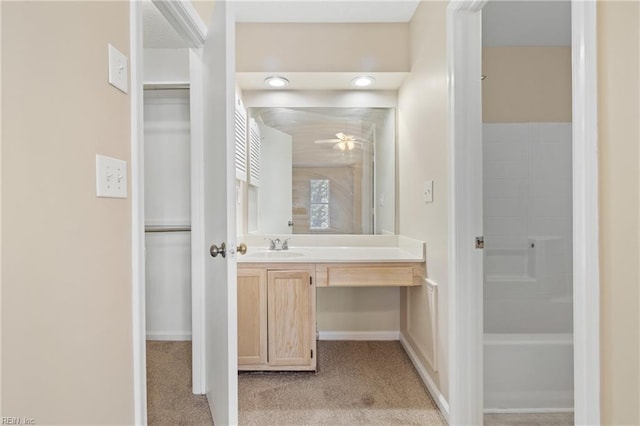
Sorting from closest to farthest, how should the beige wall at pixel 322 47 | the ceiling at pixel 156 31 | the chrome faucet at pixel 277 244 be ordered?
the ceiling at pixel 156 31 < the beige wall at pixel 322 47 < the chrome faucet at pixel 277 244

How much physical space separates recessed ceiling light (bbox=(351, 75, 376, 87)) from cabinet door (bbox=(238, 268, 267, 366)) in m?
1.58

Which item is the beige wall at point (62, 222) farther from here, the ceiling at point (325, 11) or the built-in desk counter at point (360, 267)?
the ceiling at point (325, 11)

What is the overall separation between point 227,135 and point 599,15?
1.27 metres

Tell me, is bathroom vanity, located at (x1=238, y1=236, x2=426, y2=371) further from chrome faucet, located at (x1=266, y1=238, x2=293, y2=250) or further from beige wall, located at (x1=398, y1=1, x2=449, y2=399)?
chrome faucet, located at (x1=266, y1=238, x2=293, y2=250)

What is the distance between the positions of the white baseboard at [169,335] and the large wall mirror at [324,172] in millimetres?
1095

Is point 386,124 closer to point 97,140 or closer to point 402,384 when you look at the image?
point 402,384

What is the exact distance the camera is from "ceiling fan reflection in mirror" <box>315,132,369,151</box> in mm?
2895

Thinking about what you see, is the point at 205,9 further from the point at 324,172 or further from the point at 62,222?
the point at 62,222

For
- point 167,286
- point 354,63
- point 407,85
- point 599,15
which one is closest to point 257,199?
point 167,286

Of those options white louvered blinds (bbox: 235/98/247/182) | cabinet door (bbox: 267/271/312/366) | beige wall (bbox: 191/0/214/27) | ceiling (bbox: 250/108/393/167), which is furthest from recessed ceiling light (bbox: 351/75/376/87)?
cabinet door (bbox: 267/271/312/366)

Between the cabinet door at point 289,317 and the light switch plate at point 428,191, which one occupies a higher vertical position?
the light switch plate at point 428,191

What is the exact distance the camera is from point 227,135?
4.97 feet

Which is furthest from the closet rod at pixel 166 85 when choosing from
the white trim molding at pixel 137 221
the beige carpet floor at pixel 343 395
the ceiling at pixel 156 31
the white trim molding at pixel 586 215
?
the white trim molding at pixel 586 215

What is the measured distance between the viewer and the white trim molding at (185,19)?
1531 mm
